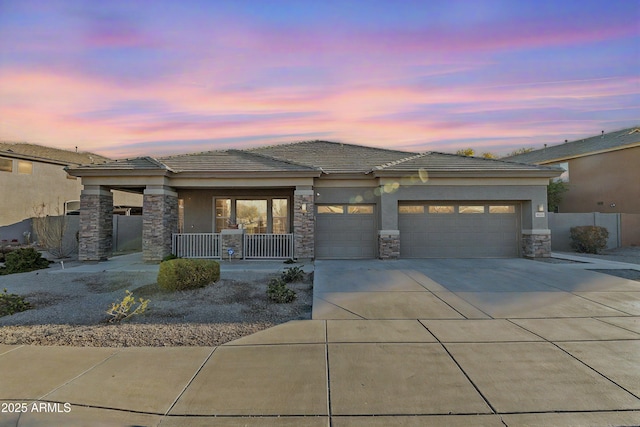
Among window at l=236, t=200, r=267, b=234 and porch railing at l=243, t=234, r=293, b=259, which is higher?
window at l=236, t=200, r=267, b=234

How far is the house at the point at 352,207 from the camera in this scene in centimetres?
1309

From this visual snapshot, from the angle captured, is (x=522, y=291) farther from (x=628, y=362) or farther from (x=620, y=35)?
(x=620, y=35)

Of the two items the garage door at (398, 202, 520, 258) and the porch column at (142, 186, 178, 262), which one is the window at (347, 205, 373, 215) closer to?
the garage door at (398, 202, 520, 258)

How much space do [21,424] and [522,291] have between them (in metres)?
9.07

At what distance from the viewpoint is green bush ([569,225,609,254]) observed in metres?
15.9

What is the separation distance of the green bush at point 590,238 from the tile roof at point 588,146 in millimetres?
9304

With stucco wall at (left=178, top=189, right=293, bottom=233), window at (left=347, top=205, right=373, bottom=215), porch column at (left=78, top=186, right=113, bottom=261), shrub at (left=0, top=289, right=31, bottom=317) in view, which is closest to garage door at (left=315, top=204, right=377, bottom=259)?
window at (left=347, top=205, right=373, bottom=215)

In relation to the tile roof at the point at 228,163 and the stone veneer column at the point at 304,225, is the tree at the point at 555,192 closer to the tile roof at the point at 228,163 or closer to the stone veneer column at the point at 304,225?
the stone veneer column at the point at 304,225

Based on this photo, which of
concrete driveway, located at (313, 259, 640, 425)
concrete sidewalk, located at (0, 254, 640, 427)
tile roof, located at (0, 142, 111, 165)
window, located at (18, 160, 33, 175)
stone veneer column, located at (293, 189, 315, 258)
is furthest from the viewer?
tile roof, located at (0, 142, 111, 165)

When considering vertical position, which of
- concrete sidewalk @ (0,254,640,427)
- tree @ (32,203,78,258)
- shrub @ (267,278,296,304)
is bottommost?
concrete sidewalk @ (0,254,640,427)

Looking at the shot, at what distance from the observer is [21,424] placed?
119 inches

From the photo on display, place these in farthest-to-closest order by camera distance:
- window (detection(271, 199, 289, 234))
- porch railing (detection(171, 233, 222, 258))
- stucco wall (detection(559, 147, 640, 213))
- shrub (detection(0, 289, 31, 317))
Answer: stucco wall (detection(559, 147, 640, 213)), window (detection(271, 199, 289, 234)), porch railing (detection(171, 233, 222, 258)), shrub (detection(0, 289, 31, 317))

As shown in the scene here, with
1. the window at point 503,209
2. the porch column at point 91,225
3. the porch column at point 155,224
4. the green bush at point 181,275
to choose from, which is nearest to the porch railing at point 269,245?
the porch column at point 155,224

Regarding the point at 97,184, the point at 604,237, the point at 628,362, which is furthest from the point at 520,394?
the point at 604,237
